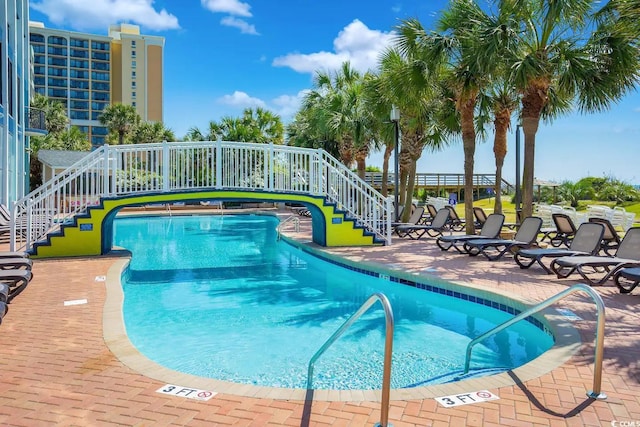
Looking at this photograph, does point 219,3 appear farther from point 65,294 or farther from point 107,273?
point 65,294

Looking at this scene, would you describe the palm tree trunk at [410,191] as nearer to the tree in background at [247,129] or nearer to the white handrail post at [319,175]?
the white handrail post at [319,175]

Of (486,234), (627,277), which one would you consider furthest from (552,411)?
(486,234)

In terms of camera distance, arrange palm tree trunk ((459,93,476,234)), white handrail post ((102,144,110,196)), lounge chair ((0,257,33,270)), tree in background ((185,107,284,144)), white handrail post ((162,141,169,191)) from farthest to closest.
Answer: tree in background ((185,107,284,144)) → palm tree trunk ((459,93,476,234)) → white handrail post ((162,141,169,191)) → white handrail post ((102,144,110,196)) → lounge chair ((0,257,33,270))

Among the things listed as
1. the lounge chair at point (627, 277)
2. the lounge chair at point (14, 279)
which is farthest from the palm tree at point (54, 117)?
the lounge chair at point (627, 277)

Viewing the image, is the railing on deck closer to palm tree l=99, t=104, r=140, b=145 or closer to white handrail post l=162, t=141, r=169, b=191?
white handrail post l=162, t=141, r=169, b=191

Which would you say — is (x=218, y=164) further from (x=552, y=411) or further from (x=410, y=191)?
(x=552, y=411)

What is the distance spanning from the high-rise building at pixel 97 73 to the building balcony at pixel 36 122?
7041cm

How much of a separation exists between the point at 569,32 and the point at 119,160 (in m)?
11.7

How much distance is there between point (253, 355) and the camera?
5.70 m

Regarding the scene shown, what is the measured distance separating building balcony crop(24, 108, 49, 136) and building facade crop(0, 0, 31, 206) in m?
0.22

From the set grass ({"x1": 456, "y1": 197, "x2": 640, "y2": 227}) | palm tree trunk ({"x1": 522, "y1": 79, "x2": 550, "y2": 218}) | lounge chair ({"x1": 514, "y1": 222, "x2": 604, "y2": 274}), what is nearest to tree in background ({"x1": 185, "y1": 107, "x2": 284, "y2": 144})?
grass ({"x1": 456, "y1": 197, "x2": 640, "y2": 227})

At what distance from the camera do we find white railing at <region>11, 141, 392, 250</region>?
37.9 feet

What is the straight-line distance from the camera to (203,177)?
1272cm

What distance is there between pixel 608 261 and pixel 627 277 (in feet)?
4.06
